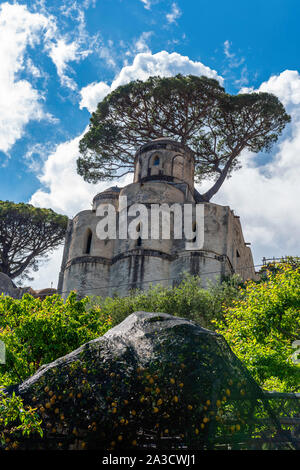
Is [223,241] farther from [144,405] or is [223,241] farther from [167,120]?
[144,405]

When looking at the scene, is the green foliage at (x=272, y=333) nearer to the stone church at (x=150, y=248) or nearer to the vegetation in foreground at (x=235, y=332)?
the vegetation in foreground at (x=235, y=332)

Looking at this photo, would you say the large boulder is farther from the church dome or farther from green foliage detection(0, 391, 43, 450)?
the church dome

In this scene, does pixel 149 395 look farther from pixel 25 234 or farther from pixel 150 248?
pixel 25 234

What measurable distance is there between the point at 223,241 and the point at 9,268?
16.1 meters

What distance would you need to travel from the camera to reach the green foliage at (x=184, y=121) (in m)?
28.5

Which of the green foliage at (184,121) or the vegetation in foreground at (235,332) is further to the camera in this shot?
the green foliage at (184,121)

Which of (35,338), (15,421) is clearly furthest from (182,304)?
(15,421)

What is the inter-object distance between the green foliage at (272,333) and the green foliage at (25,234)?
2428cm

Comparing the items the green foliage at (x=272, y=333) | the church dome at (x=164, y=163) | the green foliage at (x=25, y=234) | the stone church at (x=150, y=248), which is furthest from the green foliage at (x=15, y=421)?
the green foliage at (x=25, y=234)

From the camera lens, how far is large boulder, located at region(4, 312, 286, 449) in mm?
4711

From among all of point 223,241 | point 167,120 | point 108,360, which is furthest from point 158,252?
point 108,360

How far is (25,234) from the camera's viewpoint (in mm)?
31516
